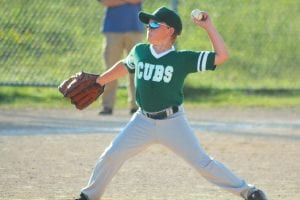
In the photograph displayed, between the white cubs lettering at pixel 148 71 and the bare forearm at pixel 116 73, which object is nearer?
the white cubs lettering at pixel 148 71

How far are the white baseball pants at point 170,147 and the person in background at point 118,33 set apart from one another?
5497 millimetres

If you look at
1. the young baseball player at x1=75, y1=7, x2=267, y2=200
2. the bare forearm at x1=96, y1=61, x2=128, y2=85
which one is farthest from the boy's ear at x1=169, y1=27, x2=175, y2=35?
the bare forearm at x1=96, y1=61, x2=128, y2=85

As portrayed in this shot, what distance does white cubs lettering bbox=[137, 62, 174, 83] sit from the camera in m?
6.97

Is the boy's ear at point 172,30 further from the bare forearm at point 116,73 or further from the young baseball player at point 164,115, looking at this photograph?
the bare forearm at point 116,73

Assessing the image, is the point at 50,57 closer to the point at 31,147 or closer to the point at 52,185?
the point at 31,147

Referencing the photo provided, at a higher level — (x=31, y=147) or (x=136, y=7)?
(x=136, y=7)

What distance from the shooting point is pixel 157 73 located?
699cm

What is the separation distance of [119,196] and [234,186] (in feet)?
3.54

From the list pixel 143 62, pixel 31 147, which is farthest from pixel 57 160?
pixel 143 62

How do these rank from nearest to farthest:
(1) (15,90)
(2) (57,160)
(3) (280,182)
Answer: (3) (280,182), (2) (57,160), (1) (15,90)

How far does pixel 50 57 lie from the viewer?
15.0 meters

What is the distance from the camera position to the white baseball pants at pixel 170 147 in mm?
6984

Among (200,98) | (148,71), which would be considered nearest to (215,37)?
(148,71)

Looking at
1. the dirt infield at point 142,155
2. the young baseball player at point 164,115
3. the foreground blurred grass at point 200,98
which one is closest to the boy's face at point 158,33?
the young baseball player at point 164,115
